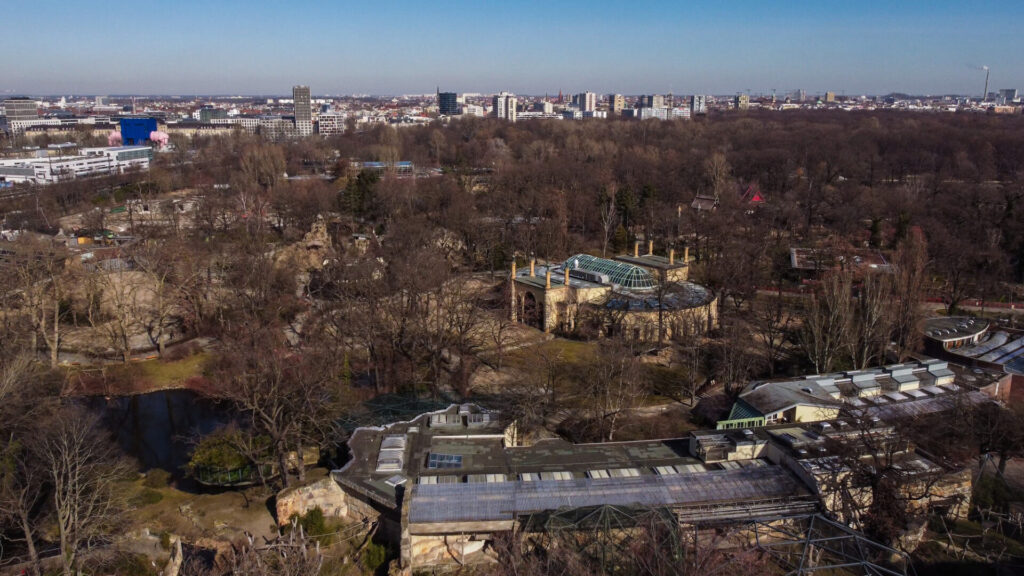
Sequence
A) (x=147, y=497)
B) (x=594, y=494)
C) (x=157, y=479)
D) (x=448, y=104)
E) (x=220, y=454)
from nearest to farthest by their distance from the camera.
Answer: (x=594, y=494), (x=147, y=497), (x=220, y=454), (x=157, y=479), (x=448, y=104)

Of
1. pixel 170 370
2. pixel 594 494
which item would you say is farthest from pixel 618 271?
pixel 170 370

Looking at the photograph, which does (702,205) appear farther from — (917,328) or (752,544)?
(752,544)

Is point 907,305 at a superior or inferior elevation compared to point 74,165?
inferior

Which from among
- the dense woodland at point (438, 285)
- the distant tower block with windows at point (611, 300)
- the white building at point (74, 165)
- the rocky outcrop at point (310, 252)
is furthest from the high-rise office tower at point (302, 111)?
the distant tower block with windows at point (611, 300)

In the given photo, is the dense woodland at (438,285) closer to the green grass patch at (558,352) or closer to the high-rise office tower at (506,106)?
the green grass patch at (558,352)

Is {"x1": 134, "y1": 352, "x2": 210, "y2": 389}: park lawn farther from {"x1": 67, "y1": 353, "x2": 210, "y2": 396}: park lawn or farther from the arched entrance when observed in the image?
the arched entrance

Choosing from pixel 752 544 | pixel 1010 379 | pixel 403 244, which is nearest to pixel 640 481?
pixel 752 544

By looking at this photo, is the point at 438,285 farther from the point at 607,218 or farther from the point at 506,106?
the point at 506,106
